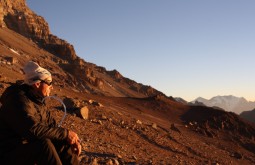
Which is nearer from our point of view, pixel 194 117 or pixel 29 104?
pixel 29 104

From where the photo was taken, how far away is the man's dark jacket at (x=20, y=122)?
393 cm

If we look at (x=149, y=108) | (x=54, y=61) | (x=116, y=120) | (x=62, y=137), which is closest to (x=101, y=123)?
(x=116, y=120)

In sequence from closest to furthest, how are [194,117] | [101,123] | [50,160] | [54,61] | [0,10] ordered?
[50,160], [101,123], [194,117], [54,61], [0,10]

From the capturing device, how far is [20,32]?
72438mm

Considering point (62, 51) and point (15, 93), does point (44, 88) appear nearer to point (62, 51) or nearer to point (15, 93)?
point (15, 93)

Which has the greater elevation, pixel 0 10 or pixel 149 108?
pixel 0 10

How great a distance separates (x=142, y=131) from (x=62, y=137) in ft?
46.5

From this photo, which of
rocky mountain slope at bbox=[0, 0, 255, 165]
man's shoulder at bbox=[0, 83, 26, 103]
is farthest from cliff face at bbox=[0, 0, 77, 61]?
man's shoulder at bbox=[0, 83, 26, 103]

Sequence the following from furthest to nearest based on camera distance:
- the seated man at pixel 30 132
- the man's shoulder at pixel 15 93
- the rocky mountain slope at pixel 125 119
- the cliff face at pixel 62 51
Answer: the cliff face at pixel 62 51 < the rocky mountain slope at pixel 125 119 < the man's shoulder at pixel 15 93 < the seated man at pixel 30 132

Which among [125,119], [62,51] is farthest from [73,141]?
[62,51]

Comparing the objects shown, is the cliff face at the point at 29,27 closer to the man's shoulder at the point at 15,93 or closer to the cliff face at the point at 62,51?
the cliff face at the point at 62,51

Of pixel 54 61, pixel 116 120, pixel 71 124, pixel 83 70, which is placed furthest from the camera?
pixel 54 61

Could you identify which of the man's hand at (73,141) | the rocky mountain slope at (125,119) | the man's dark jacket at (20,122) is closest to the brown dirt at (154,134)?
the rocky mountain slope at (125,119)

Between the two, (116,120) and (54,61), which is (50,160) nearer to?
(116,120)
